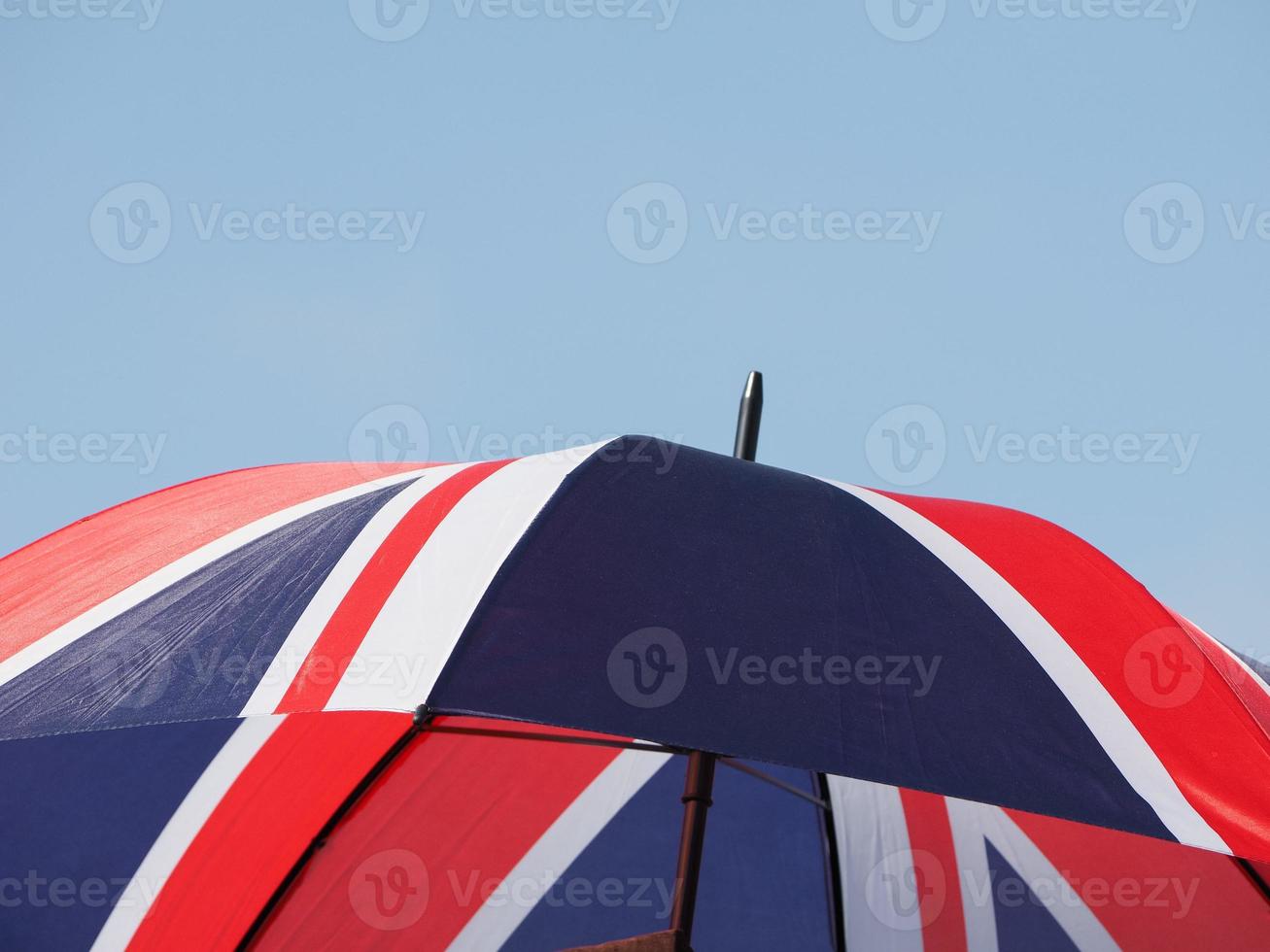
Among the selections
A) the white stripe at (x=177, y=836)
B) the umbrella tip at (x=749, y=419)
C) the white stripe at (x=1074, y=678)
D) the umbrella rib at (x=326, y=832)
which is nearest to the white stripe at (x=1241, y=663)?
the white stripe at (x=1074, y=678)

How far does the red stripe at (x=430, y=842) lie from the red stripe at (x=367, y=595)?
1.23 metres

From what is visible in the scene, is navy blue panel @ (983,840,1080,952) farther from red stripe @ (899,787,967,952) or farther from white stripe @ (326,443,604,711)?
white stripe @ (326,443,604,711)

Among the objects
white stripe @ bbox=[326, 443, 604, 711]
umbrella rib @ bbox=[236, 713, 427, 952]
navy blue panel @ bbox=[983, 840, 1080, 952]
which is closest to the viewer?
white stripe @ bbox=[326, 443, 604, 711]

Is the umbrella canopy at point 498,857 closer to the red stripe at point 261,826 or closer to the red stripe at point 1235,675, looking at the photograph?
the red stripe at point 261,826

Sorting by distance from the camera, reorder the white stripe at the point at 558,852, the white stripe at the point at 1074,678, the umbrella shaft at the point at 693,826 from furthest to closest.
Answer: the white stripe at the point at 558,852 → the umbrella shaft at the point at 693,826 → the white stripe at the point at 1074,678

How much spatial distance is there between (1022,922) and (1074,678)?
1669 mm

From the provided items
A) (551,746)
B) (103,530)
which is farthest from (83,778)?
(551,746)

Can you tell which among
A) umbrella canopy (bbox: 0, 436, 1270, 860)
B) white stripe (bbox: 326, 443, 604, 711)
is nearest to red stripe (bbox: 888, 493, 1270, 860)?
umbrella canopy (bbox: 0, 436, 1270, 860)

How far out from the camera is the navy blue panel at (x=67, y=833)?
305 centimetres

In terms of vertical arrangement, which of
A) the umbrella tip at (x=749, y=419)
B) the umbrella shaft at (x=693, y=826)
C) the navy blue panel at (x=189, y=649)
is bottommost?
the umbrella shaft at (x=693, y=826)

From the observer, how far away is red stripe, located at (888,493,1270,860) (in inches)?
82.2

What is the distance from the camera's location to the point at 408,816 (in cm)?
359

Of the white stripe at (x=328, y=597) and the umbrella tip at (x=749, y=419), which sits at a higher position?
the umbrella tip at (x=749, y=419)

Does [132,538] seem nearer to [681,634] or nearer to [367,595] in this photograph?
[367,595]
